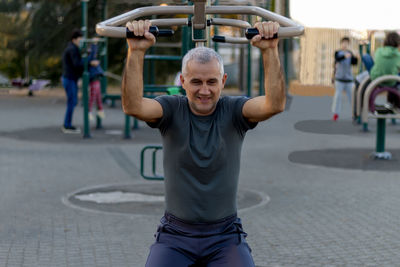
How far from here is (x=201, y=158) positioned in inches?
125

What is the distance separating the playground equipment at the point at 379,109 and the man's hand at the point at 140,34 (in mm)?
7236

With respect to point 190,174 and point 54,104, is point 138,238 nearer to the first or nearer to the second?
point 190,174

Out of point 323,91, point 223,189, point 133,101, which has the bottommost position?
point 323,91

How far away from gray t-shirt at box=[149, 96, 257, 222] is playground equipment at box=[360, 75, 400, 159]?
691 cm

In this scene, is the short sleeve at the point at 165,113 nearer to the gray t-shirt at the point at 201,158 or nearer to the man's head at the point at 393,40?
the gray t-shirt at the point at 201,158

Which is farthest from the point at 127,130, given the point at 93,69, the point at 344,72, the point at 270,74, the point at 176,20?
the point at 270,74

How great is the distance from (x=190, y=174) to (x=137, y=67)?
0.52 m

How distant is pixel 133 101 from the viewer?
3.07m

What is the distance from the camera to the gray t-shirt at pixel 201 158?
10.4 feet

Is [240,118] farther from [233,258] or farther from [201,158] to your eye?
[233,258]

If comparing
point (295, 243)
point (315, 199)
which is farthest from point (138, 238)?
point (315, 199)

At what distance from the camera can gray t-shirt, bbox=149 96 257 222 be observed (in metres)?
A: 3.17

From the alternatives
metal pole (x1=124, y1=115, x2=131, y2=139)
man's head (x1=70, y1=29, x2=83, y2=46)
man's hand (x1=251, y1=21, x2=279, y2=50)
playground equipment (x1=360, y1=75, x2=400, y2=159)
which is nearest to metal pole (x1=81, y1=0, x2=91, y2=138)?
man's head (x1=70, y1=29, x2=83, y2=46)

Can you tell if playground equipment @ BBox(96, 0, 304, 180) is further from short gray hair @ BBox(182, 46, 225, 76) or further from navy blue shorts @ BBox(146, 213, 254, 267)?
navy blue shorts @ BBox(146, 213, 254, 267)
